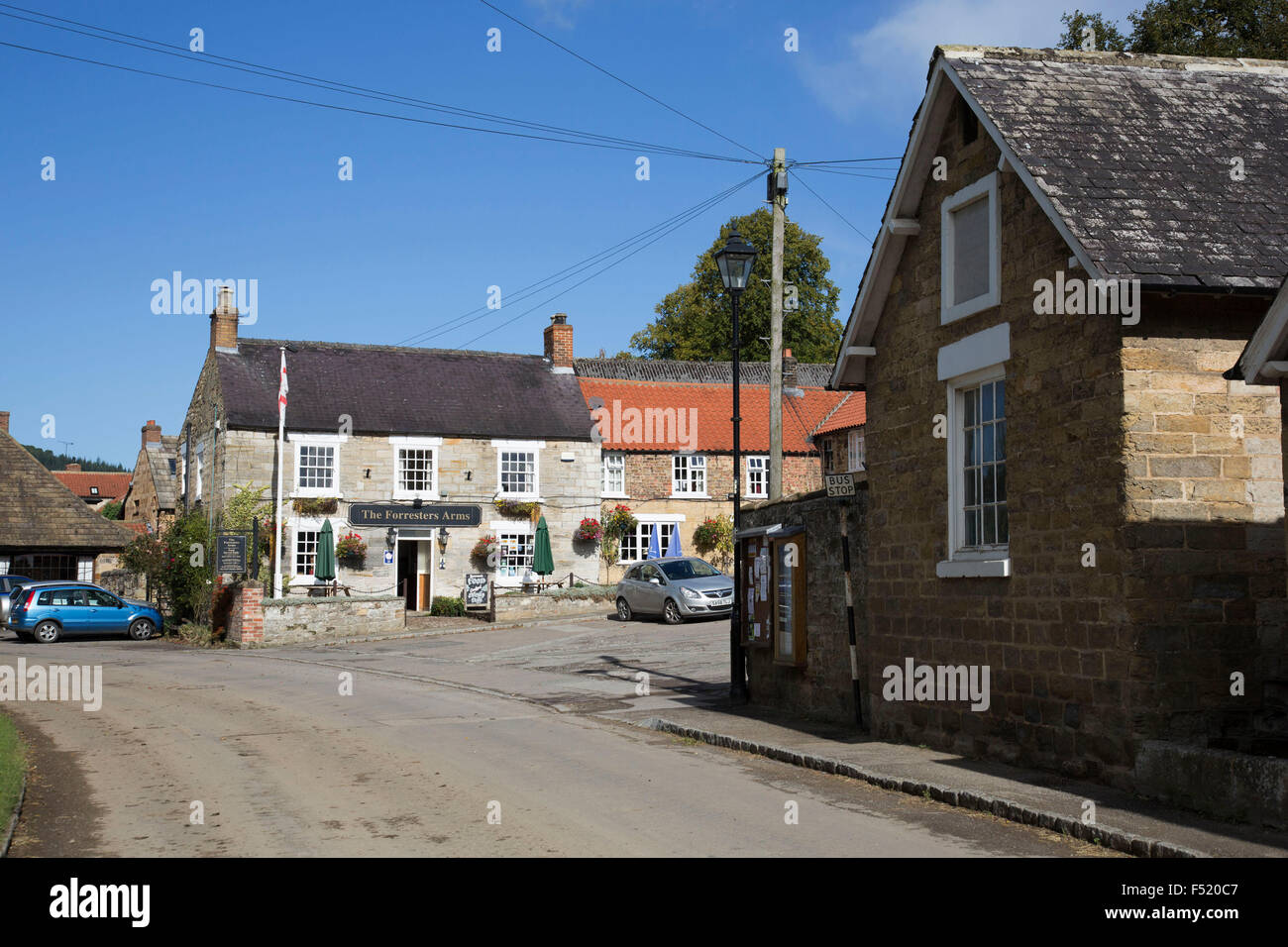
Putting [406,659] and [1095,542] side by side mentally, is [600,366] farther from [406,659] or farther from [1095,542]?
[1095,542]

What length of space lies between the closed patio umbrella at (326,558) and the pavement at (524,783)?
15.6 metres

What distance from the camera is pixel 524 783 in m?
10.8

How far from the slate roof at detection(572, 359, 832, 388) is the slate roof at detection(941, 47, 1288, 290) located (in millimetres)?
34065

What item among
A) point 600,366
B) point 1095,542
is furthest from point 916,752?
point 600,366

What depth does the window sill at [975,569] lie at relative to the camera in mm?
11203

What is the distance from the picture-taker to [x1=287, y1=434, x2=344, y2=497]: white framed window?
1532 inches

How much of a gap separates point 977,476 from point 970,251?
224 centimetres

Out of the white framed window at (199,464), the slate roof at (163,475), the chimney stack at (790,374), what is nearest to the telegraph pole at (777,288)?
the chimney stack at (790,374)

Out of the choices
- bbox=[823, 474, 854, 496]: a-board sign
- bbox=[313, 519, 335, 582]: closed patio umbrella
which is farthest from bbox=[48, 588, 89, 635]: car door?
bbox=[823, 474, 854, 496]: a-board sign

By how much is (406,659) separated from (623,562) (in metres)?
17.3

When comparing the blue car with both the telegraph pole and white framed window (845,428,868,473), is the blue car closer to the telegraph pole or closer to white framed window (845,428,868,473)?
the telegraph pole

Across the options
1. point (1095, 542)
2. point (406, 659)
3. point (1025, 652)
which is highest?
point (1095, 542)

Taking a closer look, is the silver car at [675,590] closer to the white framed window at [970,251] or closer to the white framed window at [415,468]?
the white framed window at [415,468]
